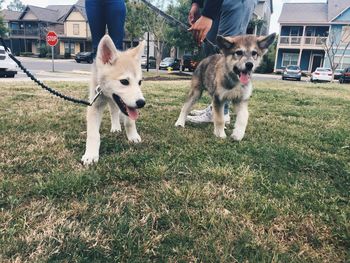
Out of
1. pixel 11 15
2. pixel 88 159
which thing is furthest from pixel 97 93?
pixel 11 15

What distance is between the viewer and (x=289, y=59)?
4825 cm

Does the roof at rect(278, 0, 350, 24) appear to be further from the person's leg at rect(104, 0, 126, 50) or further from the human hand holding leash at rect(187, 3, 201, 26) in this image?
the person's leg at rect(104, 0, 126, 50)

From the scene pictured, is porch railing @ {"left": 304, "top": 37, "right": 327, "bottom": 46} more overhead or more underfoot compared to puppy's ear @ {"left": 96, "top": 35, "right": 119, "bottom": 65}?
more overhead

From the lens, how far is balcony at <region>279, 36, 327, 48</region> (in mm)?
45531

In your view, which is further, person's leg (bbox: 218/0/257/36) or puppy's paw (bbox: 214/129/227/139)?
person's leg (bbox: 218/0/257/36)

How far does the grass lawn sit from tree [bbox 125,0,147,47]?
26395 mm

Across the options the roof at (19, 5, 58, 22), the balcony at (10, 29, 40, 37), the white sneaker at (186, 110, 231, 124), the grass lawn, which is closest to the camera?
the grass lawn

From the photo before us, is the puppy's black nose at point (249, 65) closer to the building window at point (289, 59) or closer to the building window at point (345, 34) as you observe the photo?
the building window at point (345, 34)

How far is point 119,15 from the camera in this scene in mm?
3850

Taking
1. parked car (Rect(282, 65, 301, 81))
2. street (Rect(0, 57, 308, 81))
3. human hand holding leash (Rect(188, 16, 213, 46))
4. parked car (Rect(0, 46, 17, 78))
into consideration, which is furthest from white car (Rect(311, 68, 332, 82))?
human hand holding leash (Rect(188, 16, 213, 46))

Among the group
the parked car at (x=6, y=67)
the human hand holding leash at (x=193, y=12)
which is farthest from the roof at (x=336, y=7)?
the human hand holding leash at (x=193, y=12)

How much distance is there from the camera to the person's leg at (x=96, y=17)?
12.3 ft

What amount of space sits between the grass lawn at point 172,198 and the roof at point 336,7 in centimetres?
4795

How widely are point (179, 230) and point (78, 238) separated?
585 mm
